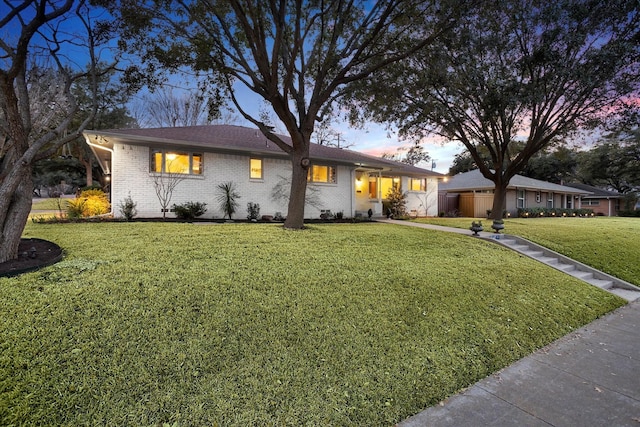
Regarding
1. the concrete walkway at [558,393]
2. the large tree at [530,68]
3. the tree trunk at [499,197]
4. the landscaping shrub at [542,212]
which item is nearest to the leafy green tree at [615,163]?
the landscaping shrub at [542,212]

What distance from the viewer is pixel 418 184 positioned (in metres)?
20.6

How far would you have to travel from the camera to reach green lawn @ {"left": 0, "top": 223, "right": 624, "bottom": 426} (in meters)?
2.43

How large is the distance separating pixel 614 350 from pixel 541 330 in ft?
2.72

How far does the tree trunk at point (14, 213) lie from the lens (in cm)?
426

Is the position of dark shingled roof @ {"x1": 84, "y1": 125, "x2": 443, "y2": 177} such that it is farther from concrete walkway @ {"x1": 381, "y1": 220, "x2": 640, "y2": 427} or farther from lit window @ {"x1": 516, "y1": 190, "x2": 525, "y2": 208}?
lit window @ {"x1": 516, "y1": 190, "x2": 525, "y2": 208}

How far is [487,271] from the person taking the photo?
21.3 ft

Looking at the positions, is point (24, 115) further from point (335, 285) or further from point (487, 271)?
point (487, 271)

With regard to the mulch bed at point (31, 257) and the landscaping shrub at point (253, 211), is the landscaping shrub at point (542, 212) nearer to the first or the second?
the landscaping shrub at point (253, 211)

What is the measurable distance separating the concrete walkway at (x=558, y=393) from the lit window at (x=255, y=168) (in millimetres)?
11556

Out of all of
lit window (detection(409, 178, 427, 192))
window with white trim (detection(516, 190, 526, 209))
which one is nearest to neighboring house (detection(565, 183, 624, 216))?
window with white trim (detection(516, 190, 526, 209))

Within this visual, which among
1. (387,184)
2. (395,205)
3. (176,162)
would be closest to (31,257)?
(176,162)

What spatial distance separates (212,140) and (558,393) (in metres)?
12.4

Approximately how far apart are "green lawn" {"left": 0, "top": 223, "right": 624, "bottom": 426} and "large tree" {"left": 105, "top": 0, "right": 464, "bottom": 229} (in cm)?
469

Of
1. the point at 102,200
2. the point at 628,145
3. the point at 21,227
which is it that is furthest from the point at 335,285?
the point at 628,145
